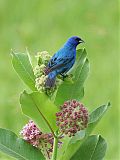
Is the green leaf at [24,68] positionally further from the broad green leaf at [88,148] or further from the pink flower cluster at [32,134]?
the broad green leaf at [88,148]

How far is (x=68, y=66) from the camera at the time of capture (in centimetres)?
232

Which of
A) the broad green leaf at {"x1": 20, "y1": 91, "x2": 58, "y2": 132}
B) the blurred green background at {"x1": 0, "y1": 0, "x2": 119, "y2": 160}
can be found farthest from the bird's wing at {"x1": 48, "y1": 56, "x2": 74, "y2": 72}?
the blurred green background at {"x1": 0, "y1": 0, "x2": 119, "y2": 160}

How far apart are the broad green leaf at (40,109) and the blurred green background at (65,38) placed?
307 centimetres

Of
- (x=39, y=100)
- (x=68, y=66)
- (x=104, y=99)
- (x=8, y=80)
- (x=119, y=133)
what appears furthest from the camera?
(x=8, y=80)

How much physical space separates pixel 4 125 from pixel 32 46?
1.71 metres

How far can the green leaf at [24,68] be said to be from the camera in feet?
7.30

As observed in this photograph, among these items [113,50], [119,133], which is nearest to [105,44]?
[113,50]

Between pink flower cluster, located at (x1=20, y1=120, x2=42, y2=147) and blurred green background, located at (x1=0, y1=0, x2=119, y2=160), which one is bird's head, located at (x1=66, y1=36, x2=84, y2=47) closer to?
pink flower cluster, located at (x1=20, y1=120, x2=42, y2=147)

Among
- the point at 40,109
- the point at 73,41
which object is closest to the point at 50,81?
the point at 40,109

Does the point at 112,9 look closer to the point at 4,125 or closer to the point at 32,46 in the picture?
the point at 32,46

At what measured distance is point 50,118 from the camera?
2166mm

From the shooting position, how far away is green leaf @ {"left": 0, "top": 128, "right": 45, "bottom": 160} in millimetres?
2238

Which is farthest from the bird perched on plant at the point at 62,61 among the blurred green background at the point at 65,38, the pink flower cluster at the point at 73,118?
the blurred green background at the point at 65,38

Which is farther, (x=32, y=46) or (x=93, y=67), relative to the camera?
(x=32, y=46)
